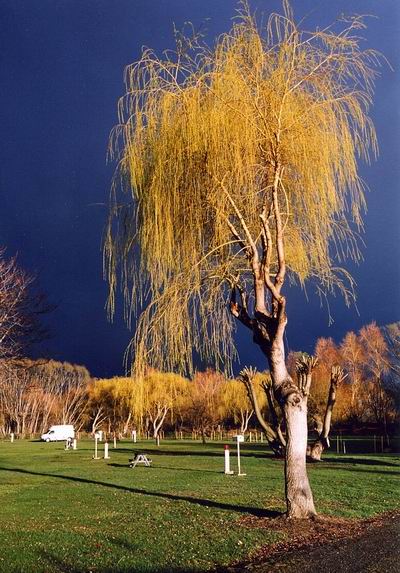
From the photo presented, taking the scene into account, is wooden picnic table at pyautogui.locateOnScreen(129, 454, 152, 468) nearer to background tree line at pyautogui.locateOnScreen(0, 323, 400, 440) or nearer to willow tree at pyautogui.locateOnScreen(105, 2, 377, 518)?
background tree line at pyautogui.locateOnScreen(0, 323, 400, 440)

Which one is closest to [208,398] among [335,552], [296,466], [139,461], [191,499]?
[139,461]

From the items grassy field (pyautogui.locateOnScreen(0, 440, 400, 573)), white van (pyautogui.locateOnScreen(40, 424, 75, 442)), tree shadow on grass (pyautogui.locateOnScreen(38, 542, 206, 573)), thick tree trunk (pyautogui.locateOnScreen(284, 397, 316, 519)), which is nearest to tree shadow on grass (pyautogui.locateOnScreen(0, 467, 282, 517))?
grassy field (pyautogui.locateOnScreen(0, 440, 400, 573))

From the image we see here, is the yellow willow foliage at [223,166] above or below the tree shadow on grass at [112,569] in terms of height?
above

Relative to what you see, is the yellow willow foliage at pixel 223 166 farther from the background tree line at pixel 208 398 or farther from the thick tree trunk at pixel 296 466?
the background tree line at pixel 208 398

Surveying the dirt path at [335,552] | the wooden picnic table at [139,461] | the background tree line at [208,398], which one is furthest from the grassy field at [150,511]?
the background tree line at [208,398]

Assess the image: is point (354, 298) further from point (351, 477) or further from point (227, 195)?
point (351, 477)

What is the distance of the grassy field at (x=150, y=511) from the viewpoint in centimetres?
862

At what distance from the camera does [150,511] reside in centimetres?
1317

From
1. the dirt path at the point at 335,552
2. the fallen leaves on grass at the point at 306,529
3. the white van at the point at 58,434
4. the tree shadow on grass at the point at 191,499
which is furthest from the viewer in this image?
the white van at the point at 58,434

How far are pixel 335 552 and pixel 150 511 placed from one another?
5460 mm

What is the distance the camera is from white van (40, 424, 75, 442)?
221ft

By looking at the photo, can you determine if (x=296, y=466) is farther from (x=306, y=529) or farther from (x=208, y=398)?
(x=208, y=398)

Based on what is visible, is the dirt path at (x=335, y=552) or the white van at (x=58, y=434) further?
the white van at (x=58, y=434)

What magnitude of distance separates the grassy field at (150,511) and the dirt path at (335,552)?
1.50 feet
